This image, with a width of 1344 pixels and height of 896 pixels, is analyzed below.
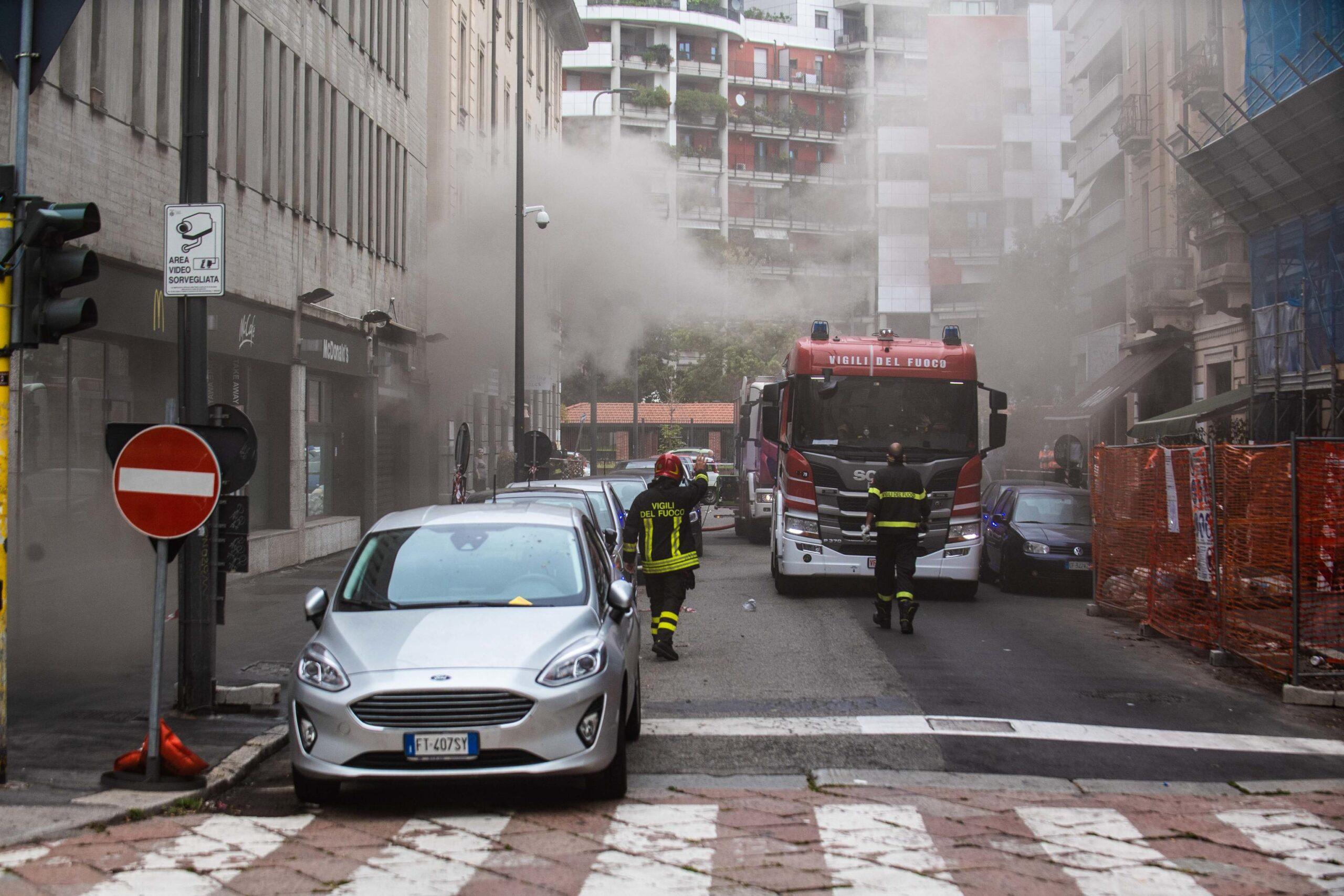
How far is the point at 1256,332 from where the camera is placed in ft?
76.3

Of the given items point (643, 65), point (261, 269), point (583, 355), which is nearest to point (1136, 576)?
point (261, 269)

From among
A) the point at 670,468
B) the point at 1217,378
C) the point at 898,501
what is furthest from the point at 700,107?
the point at 670,468

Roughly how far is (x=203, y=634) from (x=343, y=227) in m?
14.3

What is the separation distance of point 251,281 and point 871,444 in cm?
817

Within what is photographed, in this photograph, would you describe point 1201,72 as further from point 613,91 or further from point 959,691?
point 959,691

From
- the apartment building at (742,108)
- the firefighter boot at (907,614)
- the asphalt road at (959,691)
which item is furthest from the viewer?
the apartment building at (742,108)

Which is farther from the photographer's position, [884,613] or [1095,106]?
[1095,106]

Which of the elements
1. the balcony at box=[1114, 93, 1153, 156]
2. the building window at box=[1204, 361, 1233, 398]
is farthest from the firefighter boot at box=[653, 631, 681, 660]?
the balcony at box=[1114, 93, 1153, 156]

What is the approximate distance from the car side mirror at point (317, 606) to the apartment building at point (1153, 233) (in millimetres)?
19596

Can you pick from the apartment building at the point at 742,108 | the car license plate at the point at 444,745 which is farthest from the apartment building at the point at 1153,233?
the apartment building at the point at 742,108

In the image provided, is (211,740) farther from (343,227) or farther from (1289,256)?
(1289,256)

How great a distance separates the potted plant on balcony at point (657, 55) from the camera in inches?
2852

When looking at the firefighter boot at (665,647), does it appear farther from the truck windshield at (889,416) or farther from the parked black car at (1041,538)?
the parked black car at (1041,538)

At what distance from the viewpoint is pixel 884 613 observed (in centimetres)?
1184
